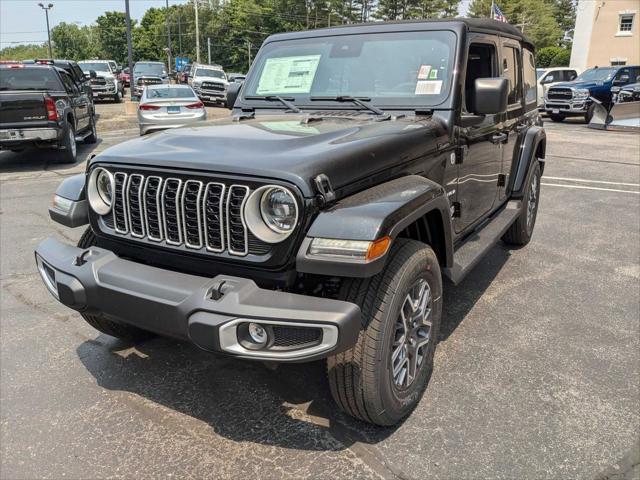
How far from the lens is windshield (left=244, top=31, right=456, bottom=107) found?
346 centimetres

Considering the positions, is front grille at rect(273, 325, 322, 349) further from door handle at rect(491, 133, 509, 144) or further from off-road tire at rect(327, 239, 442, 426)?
door handle at rect(491, 133, 509, 144)

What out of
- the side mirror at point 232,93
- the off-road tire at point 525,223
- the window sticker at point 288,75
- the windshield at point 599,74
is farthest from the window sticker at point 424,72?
the windshield at point 599,74

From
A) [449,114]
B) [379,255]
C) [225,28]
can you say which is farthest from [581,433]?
[225,28]

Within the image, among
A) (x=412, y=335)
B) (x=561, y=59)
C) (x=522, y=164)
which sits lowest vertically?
(x=412, y=335)

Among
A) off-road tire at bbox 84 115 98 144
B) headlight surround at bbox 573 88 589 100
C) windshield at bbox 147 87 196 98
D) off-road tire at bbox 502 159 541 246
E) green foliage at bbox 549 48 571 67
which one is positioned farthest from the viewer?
green foliage at bbox 549 48 571 67

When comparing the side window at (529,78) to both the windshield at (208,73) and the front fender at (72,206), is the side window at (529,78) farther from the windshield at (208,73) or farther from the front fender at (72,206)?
the windshield at (208,73)

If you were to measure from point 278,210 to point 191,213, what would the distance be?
1.38ft

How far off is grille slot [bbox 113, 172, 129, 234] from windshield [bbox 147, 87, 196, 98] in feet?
39.9

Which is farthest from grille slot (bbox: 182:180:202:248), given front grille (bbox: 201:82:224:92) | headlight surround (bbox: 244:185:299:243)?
front grille (bbox: 201:82:224:92)

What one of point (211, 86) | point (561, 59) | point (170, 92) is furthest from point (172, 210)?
point (561, 59)

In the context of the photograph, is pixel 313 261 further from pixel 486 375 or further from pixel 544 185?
pixel 544 185

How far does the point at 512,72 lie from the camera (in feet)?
15.6

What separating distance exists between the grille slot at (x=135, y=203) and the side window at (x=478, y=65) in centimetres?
211

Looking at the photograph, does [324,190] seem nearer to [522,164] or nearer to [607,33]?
[522,164]
